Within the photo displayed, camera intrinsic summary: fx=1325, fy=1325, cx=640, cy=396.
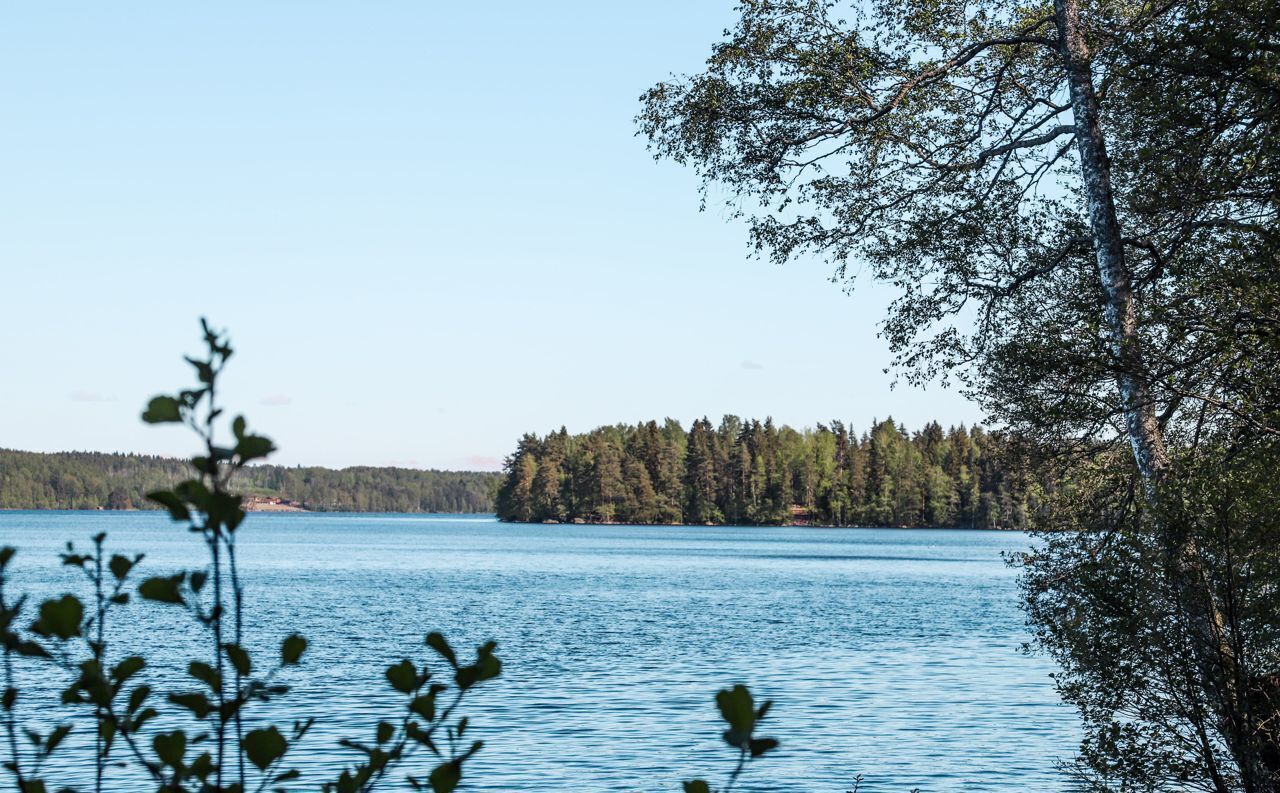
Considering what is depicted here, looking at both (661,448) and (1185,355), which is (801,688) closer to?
(1185,355)

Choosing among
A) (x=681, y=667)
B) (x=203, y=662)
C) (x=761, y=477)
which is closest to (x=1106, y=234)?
(x=203, y=662)

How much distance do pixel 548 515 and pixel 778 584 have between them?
112893 millimetres

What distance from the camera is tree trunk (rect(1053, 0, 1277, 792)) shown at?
9602mm

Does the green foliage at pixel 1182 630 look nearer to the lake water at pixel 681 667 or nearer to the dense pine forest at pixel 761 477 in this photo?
the lake water at pixel 681 667

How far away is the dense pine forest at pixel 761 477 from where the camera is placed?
14612 centimetres

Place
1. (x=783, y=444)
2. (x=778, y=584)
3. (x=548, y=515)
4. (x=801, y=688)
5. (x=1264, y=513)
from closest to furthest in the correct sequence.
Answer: (x=1264, y=513) < (x=801, y=688) < (x=778, y=584) < (x=783, y=444) < (x=548, y=515)

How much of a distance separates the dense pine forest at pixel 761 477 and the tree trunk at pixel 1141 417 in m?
135

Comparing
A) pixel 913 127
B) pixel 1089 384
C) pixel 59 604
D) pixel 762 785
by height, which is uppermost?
pixel 913 127

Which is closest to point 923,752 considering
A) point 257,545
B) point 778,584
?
point 778,584

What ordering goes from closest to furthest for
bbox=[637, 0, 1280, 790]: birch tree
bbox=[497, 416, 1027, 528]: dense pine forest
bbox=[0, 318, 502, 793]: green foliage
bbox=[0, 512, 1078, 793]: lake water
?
1. bbox=[0, 318, 502, 793]: green foliage
2. bbox=[637, 0, 1280, 790]: birch tree
3. bbox=[0, 512, 1078, 793]: lake water
4. bbox=[497, 416, 1027, 528]: dense pine forest

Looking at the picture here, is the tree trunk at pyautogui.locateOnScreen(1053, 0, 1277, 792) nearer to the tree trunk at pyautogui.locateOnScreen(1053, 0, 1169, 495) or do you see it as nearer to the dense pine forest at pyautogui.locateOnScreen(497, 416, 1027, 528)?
the tree trunk at pyautogui.locateOnScreen(1053, 0, 1169, 495)

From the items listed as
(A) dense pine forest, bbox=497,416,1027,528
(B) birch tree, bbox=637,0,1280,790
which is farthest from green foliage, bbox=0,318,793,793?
(A) dense pine forest, bbox=497,416,1027,528

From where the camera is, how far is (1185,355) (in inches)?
431

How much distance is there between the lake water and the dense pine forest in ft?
270
